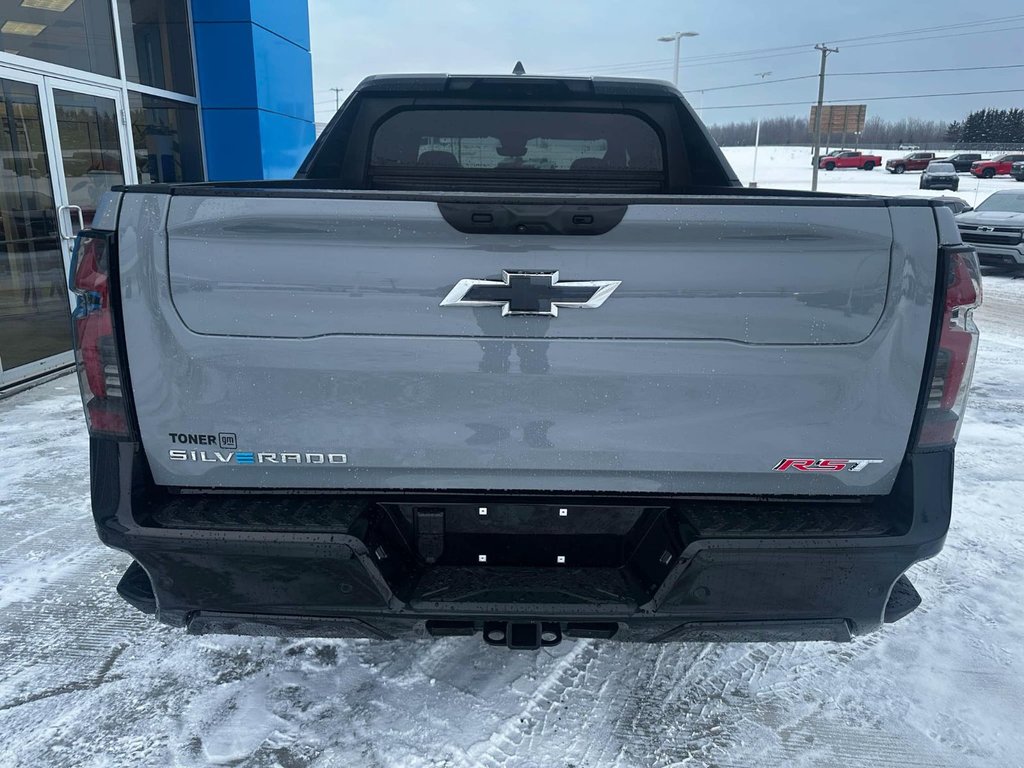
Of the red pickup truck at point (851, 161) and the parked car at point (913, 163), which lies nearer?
the parked car at point (913, 163)

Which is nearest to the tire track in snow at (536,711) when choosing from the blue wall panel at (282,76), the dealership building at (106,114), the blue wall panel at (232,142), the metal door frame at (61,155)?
the dealership building at (106,114)

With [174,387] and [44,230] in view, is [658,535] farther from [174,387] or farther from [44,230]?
[44,230]

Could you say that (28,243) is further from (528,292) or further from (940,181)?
(940,181)

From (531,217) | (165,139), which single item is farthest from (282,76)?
(531,217)

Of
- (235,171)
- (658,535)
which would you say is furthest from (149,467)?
(235,171)

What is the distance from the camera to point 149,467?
192cm

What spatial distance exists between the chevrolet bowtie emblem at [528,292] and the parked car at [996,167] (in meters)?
55.0

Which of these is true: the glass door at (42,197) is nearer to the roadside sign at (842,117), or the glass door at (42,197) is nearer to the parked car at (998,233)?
the parked car at (998,233)

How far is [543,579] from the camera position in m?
2.04

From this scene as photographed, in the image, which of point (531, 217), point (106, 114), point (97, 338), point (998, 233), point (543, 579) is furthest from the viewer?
point (998, 233)

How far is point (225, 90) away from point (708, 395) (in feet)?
33.7

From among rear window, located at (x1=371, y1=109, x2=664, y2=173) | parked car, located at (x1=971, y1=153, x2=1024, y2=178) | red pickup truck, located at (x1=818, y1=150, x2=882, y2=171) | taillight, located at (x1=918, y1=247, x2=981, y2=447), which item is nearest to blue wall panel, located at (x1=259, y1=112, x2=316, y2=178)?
rear window, located at (x1=371, y1=109, x2=664, y2=173)

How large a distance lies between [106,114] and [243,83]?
2.40 m

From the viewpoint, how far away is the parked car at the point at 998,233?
12.9 meters
